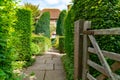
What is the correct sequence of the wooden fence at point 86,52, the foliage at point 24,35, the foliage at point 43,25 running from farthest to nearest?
the foliage at point 43,25 → the foliage at point 24,35 → the wooden fence at point 86,52

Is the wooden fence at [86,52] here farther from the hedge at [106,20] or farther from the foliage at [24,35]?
the foliage at [24,35]

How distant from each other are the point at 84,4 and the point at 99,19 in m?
0.99

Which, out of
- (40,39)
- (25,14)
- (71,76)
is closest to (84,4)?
(71,76)

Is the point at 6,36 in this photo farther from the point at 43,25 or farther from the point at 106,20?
the point at 43,25

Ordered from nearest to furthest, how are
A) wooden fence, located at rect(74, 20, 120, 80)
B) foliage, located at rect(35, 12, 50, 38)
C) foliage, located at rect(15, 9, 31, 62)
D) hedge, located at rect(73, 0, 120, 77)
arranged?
wooden fence, located at rect(74, 20, 120, 80) < hedge, located at rect(73, 0, 120, 77) < foliage, located at rect(15, 9, 31, 62) < foliage, located at rect(35, 12, 50, 38)

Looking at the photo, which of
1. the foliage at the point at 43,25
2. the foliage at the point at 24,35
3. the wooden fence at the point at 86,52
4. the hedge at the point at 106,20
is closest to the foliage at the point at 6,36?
the wooden fence at the point at 86,52

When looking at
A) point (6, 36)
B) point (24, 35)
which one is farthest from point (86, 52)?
point (24, 35)

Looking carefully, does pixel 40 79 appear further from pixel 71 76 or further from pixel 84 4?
pixel 84 4

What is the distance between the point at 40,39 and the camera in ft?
52.7

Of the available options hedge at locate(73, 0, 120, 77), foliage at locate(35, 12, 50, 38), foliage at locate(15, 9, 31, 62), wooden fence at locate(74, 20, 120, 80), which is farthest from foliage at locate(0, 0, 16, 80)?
foliage at locate(35, 12, 50, 38)

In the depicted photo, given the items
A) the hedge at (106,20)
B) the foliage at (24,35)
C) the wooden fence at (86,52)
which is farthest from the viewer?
the foliage at (24,35)

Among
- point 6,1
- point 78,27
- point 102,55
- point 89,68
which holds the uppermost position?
point 6,1

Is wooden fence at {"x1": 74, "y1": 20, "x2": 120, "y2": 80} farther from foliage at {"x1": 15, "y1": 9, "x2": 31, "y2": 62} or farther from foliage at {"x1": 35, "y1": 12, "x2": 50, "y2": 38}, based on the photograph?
foliage at {"x1": 35, "y1": 12, "x2": 50, "y2": 38}

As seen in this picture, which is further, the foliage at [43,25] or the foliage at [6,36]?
the foliage at [43,25]
